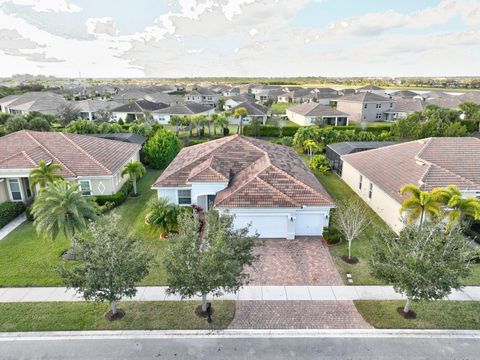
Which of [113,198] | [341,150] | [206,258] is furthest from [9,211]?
[341,150]

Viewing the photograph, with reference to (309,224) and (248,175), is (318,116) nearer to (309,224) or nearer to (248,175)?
(248,175)

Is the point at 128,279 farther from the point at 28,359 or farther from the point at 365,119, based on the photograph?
the point at 365,119

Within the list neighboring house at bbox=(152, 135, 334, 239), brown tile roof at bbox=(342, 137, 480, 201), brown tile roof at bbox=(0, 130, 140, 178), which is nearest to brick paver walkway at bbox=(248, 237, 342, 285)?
neighboring house at bbox=(152, 135, 334, 239)

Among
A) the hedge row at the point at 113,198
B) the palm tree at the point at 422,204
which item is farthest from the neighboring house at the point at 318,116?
the palm tree at the point at 422,204

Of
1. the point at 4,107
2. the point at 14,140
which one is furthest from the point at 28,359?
the point at 4,107

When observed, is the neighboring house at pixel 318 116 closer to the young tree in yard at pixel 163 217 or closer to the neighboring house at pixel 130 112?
the neighboring house at pixel 130 112

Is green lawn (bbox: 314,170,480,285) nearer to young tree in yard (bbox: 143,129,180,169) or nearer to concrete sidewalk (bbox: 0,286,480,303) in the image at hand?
concrete sidewalk (bbox: 0,286,480,303)

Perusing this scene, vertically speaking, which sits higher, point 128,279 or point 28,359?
point 128,279
